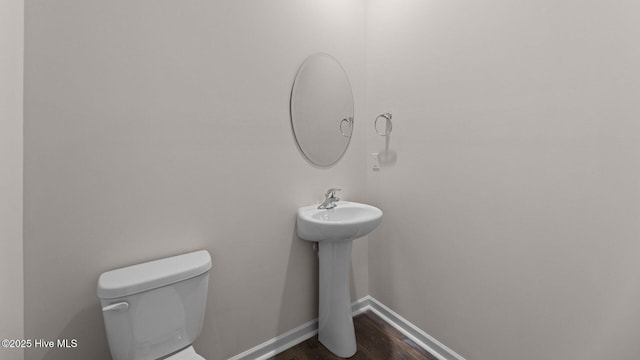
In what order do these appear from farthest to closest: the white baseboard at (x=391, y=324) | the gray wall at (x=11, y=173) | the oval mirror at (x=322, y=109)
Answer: the oval mirror at (x=322, y=109)
the white baseboard at (x=391, y=324)
the gray wall at (x=11, y=173)

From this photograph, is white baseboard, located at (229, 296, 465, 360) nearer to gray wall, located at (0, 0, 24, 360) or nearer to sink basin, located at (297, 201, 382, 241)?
sink basin, located at (297, 201, 382, 241)

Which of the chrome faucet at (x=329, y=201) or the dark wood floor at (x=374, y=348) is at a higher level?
the chrome faucet at (x=329, y=201)

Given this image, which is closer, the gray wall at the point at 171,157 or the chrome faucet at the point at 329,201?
the gray wall at the point at 171,157

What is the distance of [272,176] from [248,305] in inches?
28.8

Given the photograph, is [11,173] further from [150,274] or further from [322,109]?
[322,109]

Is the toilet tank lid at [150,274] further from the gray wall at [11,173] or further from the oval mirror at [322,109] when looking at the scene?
the oval mirror at [322,109]

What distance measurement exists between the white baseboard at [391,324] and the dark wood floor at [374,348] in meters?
0.03

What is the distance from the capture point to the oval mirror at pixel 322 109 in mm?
1647

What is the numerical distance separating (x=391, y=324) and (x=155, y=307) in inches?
57.8

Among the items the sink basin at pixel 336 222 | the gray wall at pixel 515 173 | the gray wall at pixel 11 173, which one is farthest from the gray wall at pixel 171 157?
the gray wall at pixel 515 173

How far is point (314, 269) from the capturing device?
1774 millimetres

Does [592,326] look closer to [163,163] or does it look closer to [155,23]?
[163,163]

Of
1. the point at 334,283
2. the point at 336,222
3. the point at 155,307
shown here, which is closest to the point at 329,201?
the point at 336,222

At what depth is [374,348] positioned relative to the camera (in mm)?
1653
